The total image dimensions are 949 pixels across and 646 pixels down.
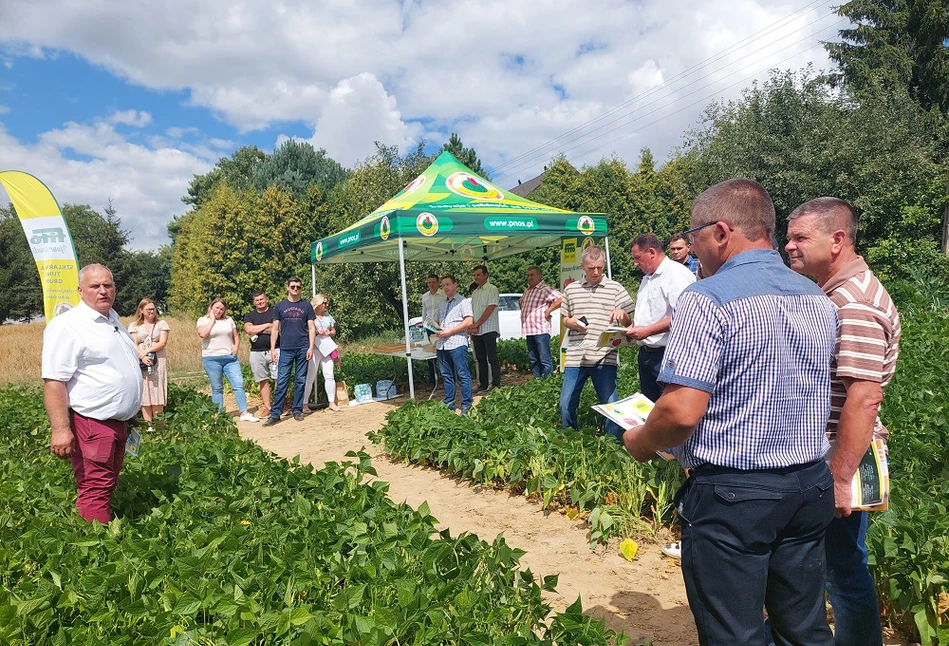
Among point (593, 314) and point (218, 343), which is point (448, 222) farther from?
point (593, 314)

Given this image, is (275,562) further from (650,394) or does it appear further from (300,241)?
(300,241)

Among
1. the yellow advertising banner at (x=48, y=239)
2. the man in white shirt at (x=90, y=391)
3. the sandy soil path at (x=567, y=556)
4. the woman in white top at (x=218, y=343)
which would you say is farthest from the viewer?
the woman in white top at (x=218, y=343)

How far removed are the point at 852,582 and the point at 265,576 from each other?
2235mm

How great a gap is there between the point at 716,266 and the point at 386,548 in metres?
1.91

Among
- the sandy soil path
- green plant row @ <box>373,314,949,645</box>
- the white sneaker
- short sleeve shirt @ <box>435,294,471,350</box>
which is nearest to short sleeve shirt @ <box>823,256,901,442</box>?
green plant row @ <box>373,314,949,645</box>

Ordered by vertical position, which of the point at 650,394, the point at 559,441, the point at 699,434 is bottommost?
the point at 559,441

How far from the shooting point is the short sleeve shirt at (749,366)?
68.9 inches

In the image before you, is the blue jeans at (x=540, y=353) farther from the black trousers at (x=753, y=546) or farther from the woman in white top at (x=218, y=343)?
the black trousers at (x=753, y=546)

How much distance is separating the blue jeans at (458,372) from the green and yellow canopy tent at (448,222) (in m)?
0.80

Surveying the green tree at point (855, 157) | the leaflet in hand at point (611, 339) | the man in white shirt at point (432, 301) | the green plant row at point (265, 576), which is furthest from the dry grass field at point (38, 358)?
the green tree at point (855, 157)

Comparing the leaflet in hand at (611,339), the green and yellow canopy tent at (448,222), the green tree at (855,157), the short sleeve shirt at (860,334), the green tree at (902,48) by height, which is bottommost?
the leaflet in hand at (611,339)

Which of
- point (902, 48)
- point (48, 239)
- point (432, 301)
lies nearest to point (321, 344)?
point (432, 301)

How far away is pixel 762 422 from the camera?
1765 mm

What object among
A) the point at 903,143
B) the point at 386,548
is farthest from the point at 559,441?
the point at 903,143
